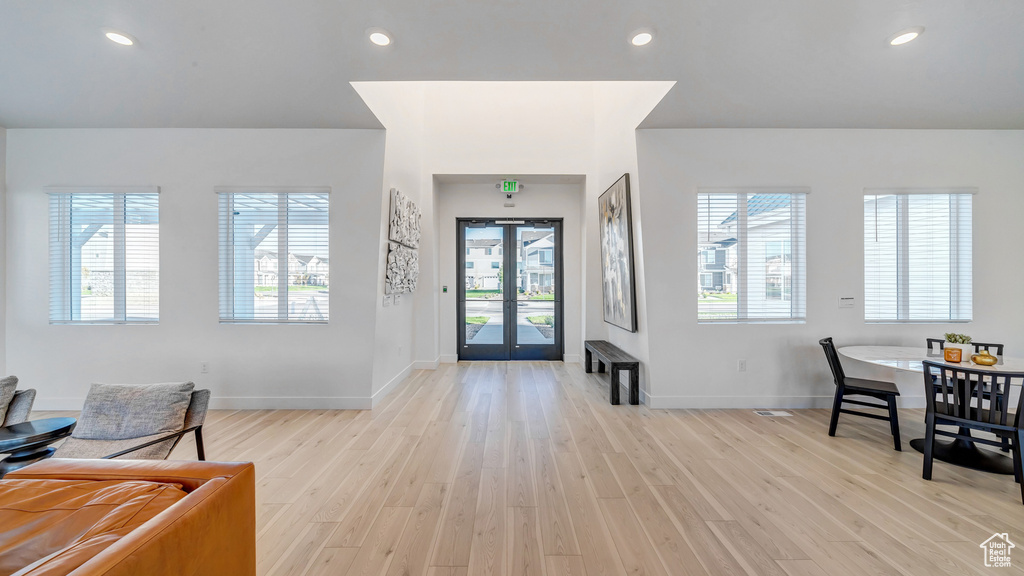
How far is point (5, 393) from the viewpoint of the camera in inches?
94.5

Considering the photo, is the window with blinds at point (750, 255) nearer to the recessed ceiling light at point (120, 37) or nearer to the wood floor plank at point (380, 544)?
the wood floor plank at point (380, 544)

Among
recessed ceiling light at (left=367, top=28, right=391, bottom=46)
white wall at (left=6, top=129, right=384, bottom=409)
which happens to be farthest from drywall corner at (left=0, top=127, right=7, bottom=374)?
recessed ceiling light at (left=367, top=28, right=391, bottom=46)

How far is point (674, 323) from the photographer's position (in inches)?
157

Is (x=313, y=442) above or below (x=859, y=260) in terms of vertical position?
below

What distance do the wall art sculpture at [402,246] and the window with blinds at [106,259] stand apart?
90.0 inches

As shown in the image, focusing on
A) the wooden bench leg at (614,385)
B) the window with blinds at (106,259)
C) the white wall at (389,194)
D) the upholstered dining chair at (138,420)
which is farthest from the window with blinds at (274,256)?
the wooden bench leg at (614,385)

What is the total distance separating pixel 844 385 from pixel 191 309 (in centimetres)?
614

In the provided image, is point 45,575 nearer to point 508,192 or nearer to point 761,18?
point 761,18

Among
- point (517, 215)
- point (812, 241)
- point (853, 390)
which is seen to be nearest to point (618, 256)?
point (812, 241)

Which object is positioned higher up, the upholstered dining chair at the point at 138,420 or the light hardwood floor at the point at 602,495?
the upholstered dining chair at the point at 138,420

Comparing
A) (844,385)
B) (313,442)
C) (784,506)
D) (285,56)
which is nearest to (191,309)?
(313,442)

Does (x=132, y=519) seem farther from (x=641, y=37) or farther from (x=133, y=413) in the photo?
(x=641, y=37)

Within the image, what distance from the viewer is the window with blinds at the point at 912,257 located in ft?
12.9

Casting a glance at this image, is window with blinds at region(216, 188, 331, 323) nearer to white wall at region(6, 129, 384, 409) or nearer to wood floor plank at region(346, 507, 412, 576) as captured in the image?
white wall at region(6, 129, 384, 409)
